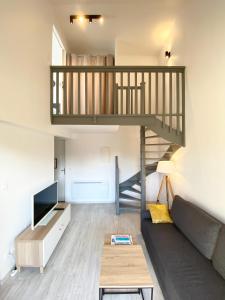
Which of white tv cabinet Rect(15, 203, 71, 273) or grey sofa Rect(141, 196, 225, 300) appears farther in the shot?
white tv cabinet Rect(15, 203, 71, 273)

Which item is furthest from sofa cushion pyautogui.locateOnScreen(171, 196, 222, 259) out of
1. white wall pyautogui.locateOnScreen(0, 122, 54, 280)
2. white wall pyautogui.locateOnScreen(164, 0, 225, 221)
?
white wall pyautogui.locateOnScreen(0, 122, 54, 280)

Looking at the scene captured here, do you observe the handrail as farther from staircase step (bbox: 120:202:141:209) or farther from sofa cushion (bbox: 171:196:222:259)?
staircase step (bbox: 120:202:141:209)

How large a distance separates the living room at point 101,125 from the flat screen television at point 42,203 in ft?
0.60

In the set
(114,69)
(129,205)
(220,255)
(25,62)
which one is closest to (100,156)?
(129,205)

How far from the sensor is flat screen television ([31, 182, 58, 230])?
2896mm

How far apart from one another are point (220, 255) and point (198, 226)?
509 mm

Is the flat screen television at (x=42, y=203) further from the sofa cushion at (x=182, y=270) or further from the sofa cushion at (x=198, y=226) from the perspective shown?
the sofa cushion at (x=198, y=226)

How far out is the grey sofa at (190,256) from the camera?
1831 millimetres

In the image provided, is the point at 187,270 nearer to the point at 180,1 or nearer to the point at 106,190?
the point at 106,190

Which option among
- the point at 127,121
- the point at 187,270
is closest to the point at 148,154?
the point at 127,121

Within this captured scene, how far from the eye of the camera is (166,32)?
5.09 meters

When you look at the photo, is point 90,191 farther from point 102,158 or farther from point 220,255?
point 220,255

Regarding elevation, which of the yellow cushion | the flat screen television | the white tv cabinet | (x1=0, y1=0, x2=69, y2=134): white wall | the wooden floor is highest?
(x1=0, y1=0, x2=69, y2=134): white wall

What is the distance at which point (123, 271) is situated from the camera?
2.07 meters
